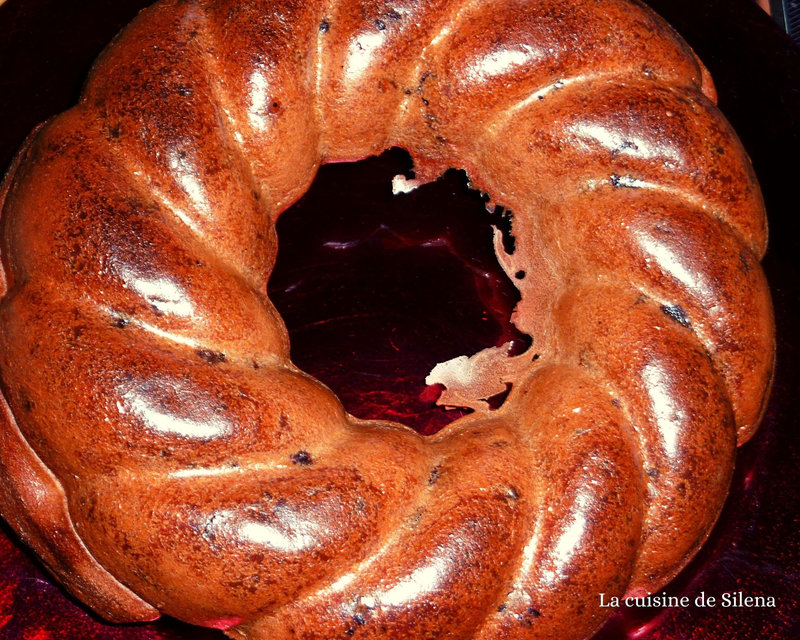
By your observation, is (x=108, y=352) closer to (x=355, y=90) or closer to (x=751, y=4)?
(x=355, y=90)

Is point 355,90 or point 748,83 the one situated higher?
point 355,90

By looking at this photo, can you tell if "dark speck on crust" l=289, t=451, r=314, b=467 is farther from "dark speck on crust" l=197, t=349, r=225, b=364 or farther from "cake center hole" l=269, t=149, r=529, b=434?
"cake center hole" l=269, t=149, r=529, b=434

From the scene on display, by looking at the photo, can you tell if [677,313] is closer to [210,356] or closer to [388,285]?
[388,285]

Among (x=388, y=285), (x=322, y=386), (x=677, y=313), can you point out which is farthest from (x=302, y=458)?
(x=677, y=313)

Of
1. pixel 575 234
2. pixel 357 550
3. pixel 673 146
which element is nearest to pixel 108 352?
pixel 357 550

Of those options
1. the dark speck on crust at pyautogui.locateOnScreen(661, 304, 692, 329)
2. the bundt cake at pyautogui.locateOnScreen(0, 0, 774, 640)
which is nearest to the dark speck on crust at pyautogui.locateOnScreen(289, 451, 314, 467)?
the bundt cake at pyautogui.locateOnScreen(0, 0, 774, 640)
